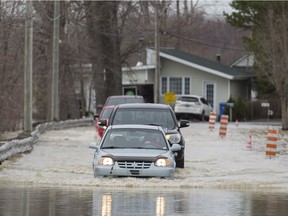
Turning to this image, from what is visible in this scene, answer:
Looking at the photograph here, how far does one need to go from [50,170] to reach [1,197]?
6.37 m

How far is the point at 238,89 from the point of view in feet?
211

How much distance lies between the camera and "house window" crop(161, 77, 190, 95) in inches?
2544

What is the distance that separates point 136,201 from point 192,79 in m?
49.4

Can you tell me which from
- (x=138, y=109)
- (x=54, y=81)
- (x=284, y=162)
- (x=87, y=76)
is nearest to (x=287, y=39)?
(x=54, y=81)

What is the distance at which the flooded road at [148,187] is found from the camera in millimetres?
14069

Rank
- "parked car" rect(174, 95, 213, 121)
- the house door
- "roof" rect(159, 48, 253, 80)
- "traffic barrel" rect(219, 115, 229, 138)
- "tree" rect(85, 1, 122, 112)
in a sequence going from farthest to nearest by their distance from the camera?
1. the house door
2. "roof" rect(159, 48, 253, 80)
3. "parked car" rect(174, 95, 213, 121)
4. "tree" rect(85, 1, 122, 112)
5. "traffic barrel" rect(219, 115, 229, 138)

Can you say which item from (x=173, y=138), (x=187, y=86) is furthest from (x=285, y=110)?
(x=173, y=138)

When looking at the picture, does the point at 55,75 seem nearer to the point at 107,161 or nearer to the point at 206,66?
the point at 206,66

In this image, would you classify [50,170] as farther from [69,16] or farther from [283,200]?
[69,16]

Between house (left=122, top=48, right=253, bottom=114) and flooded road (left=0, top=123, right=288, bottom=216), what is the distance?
33258 mm

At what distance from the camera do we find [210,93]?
63688 mm

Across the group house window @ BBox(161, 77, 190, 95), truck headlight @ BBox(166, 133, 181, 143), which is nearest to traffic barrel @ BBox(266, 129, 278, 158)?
truck headlight @ BBox(166, 133, 181, 143)

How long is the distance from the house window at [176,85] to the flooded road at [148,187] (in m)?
35.3

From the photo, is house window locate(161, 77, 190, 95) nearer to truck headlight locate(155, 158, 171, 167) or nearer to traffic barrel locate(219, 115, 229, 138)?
traffic barrel locate(219, 115, 229, 138)
